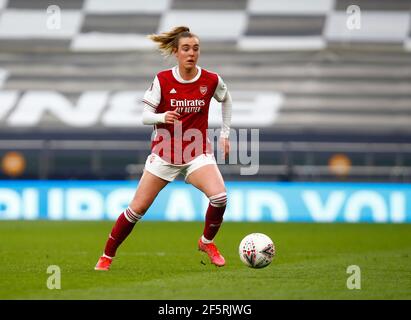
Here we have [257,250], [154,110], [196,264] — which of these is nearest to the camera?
[257,250]

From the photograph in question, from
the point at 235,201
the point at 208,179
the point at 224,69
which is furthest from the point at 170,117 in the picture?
the point at 224,69

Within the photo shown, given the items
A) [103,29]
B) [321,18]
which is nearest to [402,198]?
[321,18]

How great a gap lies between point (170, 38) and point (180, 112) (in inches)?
26.0

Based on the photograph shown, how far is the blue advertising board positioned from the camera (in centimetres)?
1730

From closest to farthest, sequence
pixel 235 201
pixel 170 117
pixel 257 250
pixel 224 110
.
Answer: pixel 170 117 → pixel 257 250 → pixel 224 110 → pixel 235 201

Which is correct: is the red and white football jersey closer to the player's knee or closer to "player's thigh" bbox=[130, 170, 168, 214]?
"player's thigh" bbox=[130, 170, 168, 214]

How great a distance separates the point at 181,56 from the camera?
29.7 ft

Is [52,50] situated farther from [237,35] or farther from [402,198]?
[402,198]

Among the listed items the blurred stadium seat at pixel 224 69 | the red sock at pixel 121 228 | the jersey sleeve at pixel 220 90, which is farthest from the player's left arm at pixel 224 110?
the blurred stadium seat at pixel 224 69

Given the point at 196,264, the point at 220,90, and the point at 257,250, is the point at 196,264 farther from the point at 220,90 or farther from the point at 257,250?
the point at 220,90

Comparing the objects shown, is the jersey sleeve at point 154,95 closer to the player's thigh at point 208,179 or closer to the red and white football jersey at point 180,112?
the red and white football jersey at point 180,112

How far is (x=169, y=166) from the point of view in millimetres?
9055

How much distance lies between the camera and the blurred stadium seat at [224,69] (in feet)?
69.4

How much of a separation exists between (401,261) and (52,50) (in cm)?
1340
